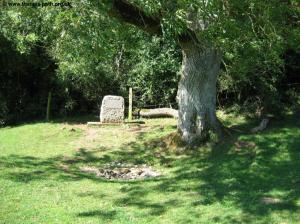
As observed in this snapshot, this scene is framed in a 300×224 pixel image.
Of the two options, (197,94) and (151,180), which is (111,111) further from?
(151,180)

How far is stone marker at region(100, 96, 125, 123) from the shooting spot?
1944 cm

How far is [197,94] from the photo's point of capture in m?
14.7

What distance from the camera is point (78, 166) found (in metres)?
13.6

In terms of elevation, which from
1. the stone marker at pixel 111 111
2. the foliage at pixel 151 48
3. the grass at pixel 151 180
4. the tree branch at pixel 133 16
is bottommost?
the grass at pixel 151 180

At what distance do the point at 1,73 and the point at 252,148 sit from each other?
12.1m

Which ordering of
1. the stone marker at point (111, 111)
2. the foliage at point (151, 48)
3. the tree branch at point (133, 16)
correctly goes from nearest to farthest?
the foliage at point (151, 48)
the tree branch at point (133, 16)
the stone marker at point (111, 111)

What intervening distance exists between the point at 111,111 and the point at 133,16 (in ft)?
22.9

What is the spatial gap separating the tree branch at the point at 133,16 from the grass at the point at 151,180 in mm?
3642

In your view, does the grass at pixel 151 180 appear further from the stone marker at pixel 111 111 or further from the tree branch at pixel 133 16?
the tree branch at pixel 133 16

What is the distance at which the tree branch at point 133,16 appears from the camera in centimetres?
1259

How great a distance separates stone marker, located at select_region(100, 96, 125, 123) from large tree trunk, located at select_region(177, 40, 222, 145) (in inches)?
190

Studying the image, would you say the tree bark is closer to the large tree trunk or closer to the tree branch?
the large tree trunk

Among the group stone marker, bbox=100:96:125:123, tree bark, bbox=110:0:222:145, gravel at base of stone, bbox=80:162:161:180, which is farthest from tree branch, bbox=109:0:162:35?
stone marker, bbox=100:96:125:123

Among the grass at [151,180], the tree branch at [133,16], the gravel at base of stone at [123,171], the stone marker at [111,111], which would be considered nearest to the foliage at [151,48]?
the tree branch at [133,16]
